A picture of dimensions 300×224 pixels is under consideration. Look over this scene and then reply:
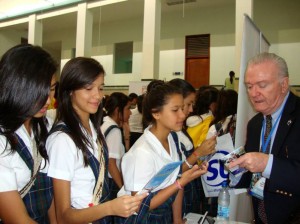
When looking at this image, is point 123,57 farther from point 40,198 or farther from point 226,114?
point 40,198

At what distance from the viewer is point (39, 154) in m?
1.33

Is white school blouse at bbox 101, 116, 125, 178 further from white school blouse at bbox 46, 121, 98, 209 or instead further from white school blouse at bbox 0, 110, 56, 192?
white school blouse at bbox 0, 110, 56, 192

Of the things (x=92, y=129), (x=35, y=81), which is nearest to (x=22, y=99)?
(x=35, y=81)

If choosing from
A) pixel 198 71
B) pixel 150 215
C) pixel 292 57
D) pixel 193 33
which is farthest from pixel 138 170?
pixel 193 33

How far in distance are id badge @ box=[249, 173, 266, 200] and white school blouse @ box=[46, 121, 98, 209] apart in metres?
0.95

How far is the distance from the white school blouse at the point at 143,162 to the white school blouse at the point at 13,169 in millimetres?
561

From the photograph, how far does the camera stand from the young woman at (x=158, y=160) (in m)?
1.58

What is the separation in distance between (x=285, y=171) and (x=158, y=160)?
680mm

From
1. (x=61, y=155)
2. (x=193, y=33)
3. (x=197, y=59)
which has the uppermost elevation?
(x=193, y=33)

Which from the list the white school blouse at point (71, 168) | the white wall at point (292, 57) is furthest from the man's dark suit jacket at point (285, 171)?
the white wall at point (292, 57)

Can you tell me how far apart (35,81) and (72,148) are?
15.4 inches

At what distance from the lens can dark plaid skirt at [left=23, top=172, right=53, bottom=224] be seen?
1302mm

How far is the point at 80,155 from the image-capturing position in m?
1.43

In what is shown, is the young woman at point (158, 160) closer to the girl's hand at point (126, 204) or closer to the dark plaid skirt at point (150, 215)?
the dark plaid skirt at point (150, 215)
